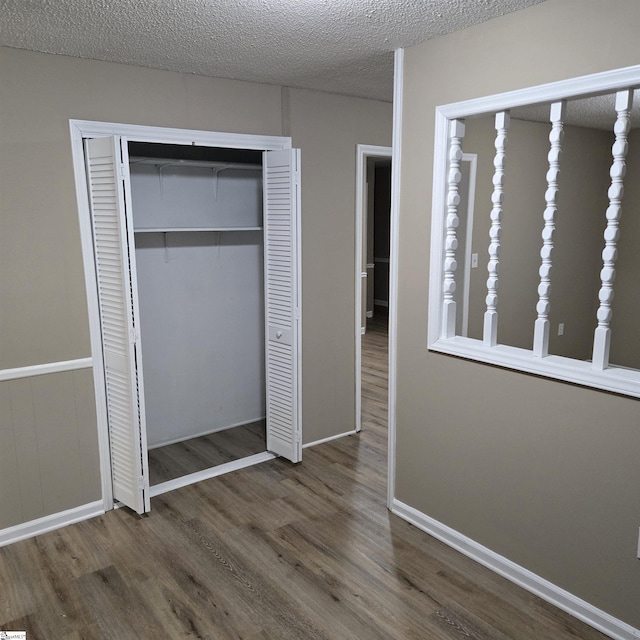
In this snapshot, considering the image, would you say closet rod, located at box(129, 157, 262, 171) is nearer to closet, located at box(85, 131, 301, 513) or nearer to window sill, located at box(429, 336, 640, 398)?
closet, located at box(85, 131, 301, 513)

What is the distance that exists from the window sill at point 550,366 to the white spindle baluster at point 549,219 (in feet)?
0.19

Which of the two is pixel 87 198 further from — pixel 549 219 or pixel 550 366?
pixel 550 366

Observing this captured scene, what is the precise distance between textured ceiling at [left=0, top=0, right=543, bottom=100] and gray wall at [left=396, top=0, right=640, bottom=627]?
154 millimetres

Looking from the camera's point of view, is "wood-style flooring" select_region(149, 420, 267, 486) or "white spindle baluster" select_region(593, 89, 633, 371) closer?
"white spindle baluster" select_region(593, 89, 633, 371)

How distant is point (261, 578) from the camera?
8.22ft

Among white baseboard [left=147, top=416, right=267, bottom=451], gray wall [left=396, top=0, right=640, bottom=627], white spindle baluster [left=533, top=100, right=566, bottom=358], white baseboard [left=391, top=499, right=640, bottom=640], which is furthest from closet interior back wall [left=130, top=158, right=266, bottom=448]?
white spindle baluster [left=533, top=100, right=566, bottom=358]

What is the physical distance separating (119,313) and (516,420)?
6.37 feet

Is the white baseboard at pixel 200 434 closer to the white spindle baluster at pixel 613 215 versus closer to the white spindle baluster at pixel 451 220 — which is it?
the white spindle baluster at pixel 451 220

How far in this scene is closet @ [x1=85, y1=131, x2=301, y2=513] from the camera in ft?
9.29

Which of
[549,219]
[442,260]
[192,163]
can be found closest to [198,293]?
[192,163]

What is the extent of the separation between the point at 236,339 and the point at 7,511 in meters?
1.81

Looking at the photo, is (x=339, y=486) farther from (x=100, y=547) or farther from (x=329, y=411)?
(x=100, y=547)

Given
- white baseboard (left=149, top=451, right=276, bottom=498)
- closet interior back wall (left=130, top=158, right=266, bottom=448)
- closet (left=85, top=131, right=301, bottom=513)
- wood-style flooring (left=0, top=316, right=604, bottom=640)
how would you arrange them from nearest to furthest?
1. wood-style flooring (left=0, top=316, right=604, bottom=640)
2. closet (left=85, top=131, right=301, bottom=513)
3. white baseboard (left=149, top=451, right=276, bottom=498)
4. closet interior back wall (left=130, top=158, right=266, bottom=448)

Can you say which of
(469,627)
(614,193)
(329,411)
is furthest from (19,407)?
(614,193)
